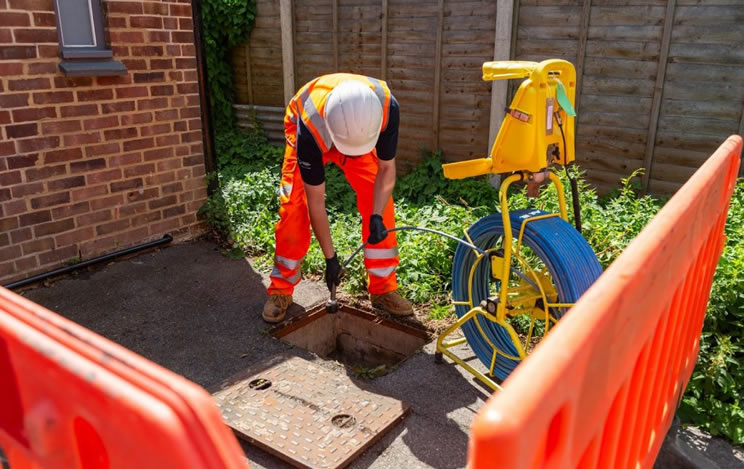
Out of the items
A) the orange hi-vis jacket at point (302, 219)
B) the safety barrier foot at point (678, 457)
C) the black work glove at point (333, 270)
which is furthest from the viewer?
the orange hi-vis jacket at point (302, 219)

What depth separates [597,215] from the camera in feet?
14.9

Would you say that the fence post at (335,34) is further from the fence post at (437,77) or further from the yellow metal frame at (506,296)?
the yellow metal frame at (506,296)

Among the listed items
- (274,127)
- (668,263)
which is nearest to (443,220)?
(668,263)

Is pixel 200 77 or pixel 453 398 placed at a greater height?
pixel 200 77

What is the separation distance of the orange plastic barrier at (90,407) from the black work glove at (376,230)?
266 cm

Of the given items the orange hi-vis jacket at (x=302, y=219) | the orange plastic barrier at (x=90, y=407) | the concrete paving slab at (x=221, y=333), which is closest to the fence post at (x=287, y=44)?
the concrete paving slab at (x=221, y=333)

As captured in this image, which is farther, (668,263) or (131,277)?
(131,277)

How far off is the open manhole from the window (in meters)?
2.54

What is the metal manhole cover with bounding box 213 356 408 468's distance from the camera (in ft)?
9.10

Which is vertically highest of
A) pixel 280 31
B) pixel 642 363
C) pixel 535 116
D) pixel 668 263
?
pixel 280 31

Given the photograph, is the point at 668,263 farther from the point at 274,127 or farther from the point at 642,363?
the point at 274,127

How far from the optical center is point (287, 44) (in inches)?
332

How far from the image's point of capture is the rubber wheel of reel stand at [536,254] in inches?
114

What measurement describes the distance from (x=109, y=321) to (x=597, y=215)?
3.69m
